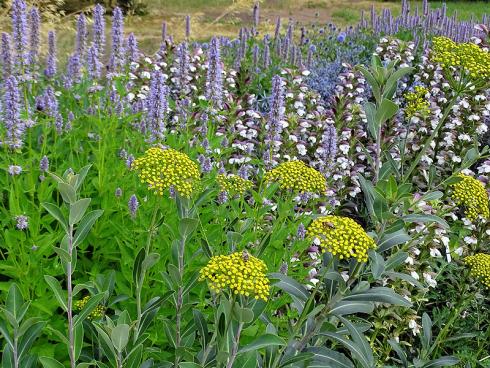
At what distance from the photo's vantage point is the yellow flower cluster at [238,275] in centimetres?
148

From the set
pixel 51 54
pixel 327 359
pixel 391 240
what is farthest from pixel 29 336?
pixel 51 54

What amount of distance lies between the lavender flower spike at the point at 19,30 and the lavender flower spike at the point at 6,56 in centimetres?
6

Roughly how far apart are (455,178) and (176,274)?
1056mm

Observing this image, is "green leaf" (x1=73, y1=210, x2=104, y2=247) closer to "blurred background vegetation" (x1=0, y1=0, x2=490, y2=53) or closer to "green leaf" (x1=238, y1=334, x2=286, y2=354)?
"green leaf" (x1=238, y1=334, x2=286, y2=354)

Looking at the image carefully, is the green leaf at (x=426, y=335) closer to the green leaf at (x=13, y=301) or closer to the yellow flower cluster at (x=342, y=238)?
the yellow flower cluster at (x=342, y=238)

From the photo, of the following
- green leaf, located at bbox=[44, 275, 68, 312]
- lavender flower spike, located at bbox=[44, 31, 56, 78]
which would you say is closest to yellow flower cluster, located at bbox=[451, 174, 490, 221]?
green leaf, located at bbox=[44, 275, 68, 312]

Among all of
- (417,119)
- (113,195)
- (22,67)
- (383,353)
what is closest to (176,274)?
(113,195)

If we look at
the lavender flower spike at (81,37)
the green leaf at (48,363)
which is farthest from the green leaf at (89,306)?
the lavender flower spike at (81,37)

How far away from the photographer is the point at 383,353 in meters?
3.67

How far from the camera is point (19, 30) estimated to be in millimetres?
3189

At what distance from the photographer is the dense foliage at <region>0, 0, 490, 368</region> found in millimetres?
1820

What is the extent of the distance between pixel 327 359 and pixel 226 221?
1186 millimetres

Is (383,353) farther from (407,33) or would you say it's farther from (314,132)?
(407,33)

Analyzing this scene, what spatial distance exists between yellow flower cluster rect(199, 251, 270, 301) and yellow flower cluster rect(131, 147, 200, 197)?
0.36 m
